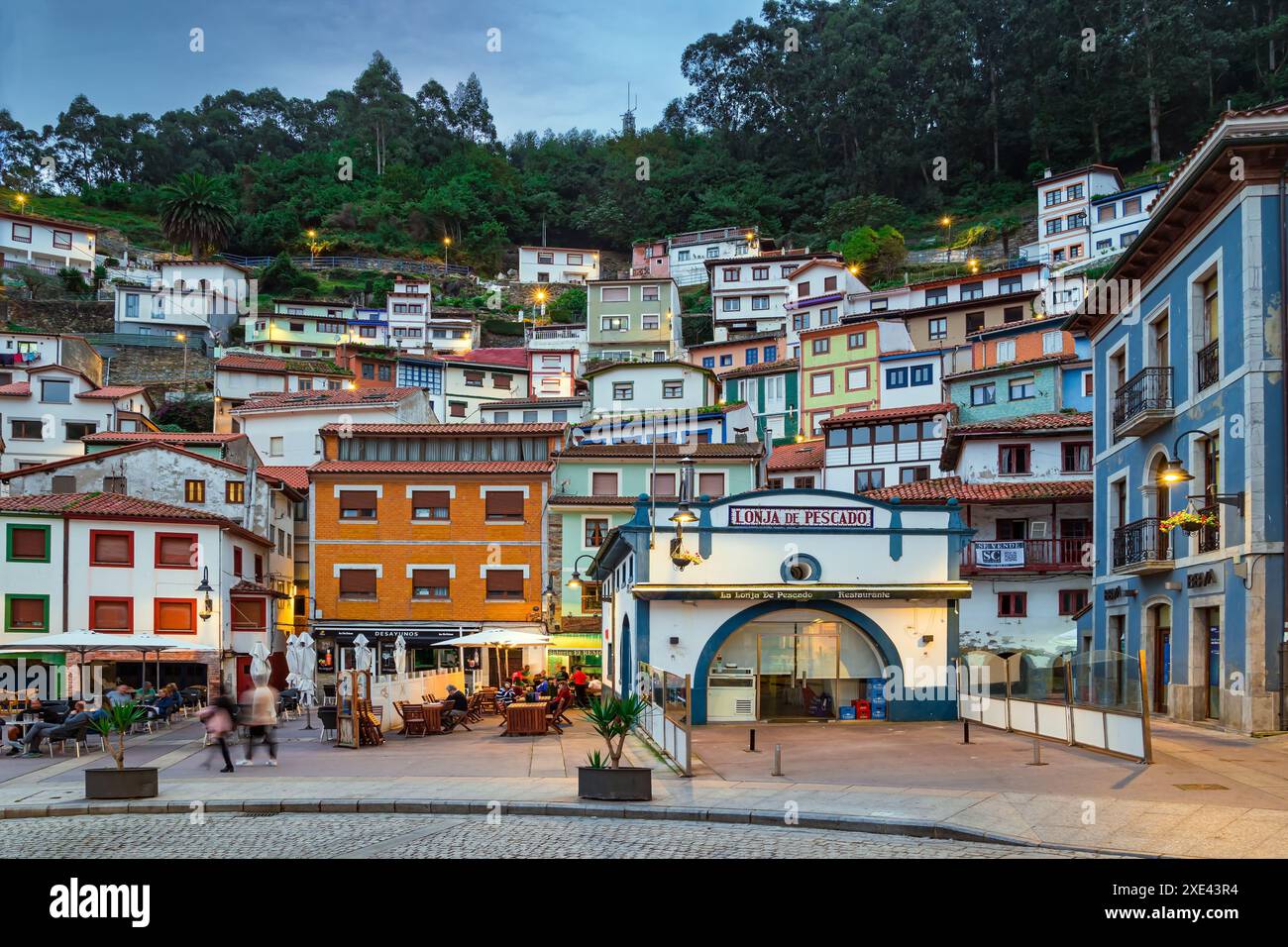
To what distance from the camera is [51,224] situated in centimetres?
10206

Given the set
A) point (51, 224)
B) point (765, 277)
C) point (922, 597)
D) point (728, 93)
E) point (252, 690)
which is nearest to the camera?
point (252, 690)

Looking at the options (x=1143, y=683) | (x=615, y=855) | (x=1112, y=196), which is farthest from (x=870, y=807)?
(x=1112, y=196)

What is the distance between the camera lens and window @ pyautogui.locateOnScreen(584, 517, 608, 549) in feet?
159

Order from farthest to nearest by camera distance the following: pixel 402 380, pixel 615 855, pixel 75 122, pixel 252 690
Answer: pixel 75 122, pixel 402 380, pixel 252 690, pixel 615 855

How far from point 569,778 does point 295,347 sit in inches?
3283

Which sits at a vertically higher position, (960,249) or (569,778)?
(960,249)

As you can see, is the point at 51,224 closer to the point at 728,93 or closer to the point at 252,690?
the point at 728,93

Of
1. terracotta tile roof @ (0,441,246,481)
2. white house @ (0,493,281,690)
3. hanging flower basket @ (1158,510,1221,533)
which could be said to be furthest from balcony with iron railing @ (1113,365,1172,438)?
terracotta tile roof @ (0,441,246,481)

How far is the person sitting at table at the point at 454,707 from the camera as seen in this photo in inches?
1095

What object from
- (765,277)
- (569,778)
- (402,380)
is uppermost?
(765,277)

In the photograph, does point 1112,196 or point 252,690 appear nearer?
point 252,690

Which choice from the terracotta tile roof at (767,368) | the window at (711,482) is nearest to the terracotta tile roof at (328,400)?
the window at (711,482)

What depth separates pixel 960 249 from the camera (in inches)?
3937

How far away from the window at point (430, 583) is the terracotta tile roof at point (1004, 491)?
1732cm
